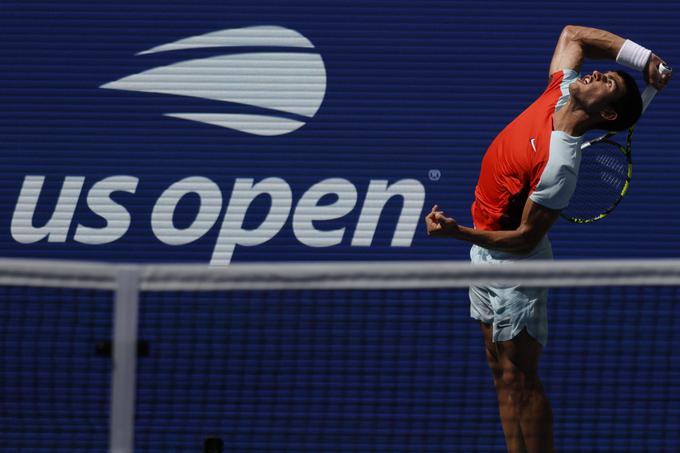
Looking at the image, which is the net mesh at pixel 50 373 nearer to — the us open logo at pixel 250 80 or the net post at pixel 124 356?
the net post at pixel 124 356

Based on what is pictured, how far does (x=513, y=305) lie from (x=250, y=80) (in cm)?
281

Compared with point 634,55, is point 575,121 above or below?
below

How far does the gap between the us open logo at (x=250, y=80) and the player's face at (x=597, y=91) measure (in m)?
2.58

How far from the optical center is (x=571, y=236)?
5918mm

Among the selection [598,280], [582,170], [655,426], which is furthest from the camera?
[655,426]

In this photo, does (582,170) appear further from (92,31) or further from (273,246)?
(92,31)

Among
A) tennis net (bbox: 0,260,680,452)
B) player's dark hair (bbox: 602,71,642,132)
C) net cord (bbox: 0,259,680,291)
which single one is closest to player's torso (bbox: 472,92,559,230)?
player's dark hair (bbox: 602,71,642,132)

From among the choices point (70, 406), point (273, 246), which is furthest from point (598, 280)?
point (273, 246)

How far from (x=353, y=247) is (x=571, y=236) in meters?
1.33

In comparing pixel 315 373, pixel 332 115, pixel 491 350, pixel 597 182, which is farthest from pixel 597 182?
pixel 332 115

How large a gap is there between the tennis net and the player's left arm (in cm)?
46

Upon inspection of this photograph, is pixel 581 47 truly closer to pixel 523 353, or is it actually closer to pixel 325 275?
pixel 523 353

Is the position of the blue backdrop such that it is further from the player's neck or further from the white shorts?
the player's neck

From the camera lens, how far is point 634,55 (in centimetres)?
391
